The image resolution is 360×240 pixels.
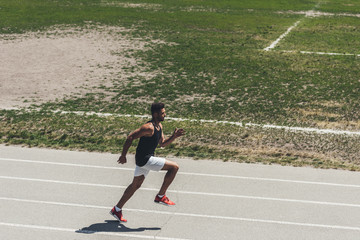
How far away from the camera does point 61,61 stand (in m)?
22.8

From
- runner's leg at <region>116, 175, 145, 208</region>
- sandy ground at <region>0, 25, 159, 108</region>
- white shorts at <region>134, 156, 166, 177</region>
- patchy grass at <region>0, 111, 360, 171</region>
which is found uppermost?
white shorts at <region>134, 156, 166, 177</region>

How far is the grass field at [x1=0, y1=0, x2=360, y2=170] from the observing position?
1338 cm

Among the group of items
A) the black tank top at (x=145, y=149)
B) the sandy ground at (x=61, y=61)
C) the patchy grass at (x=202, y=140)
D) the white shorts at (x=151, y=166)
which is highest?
the black tank top at (x=145, y=149)

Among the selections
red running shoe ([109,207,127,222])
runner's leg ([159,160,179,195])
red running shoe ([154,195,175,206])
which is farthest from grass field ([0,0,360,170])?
red running shoe ([109,207,127,222])

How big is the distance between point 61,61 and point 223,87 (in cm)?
816

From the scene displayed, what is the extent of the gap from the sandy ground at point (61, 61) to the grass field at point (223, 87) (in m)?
0.71

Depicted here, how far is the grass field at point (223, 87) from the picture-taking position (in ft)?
43.9

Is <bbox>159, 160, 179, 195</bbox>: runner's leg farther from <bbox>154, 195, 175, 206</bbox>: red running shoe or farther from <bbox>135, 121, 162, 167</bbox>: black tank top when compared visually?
<bbox>135, 121, 162, 167</bbox>: black tank top

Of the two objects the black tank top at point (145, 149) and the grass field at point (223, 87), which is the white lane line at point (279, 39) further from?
the black tank top at point (145, 149)

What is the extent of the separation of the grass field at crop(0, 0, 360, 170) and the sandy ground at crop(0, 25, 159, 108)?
0.71 metres

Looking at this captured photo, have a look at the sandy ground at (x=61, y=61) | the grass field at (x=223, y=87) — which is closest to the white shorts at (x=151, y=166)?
the grass field at (x=223, y=87)

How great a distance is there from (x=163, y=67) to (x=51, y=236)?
14518 millimetres

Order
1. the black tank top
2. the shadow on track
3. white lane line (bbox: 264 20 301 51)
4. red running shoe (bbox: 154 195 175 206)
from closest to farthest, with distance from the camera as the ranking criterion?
the shadow on track → the black tank top → red running shoe (bbox: 154 195 175 206) → white lane line (bbox: 264 20 301 51)

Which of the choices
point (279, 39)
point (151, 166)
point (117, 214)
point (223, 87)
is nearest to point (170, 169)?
point (151, 166)
